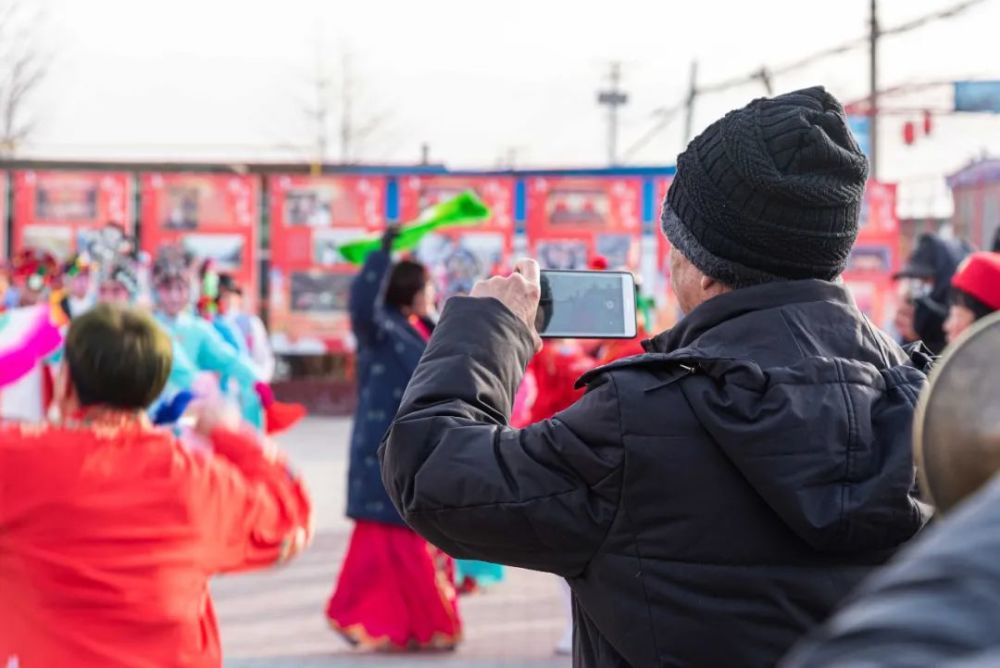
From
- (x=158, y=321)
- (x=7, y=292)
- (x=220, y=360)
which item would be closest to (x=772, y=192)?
(x=158, y=321)

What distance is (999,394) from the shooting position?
2.82 ft

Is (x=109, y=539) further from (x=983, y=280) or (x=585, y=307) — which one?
(x=983, y=280)

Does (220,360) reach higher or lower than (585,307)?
lower

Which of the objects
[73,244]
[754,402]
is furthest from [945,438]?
[73,244]

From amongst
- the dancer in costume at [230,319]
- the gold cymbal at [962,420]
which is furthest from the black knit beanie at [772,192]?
the dancer in costume at [230,319]

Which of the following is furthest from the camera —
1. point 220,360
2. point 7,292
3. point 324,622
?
point 7,292

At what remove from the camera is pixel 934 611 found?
63 cm

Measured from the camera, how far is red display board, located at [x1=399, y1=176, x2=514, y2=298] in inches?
747

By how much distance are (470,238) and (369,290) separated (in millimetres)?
12793

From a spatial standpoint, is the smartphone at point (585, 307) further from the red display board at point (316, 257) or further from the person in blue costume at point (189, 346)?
the red display board at point (316, 257)

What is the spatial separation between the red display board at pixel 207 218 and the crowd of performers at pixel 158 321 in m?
5.92

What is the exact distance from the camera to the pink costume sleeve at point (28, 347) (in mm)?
3223

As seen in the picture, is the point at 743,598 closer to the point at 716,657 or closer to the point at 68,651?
the point at 716,657

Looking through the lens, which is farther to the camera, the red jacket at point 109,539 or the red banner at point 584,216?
the red banner at point 584,216
